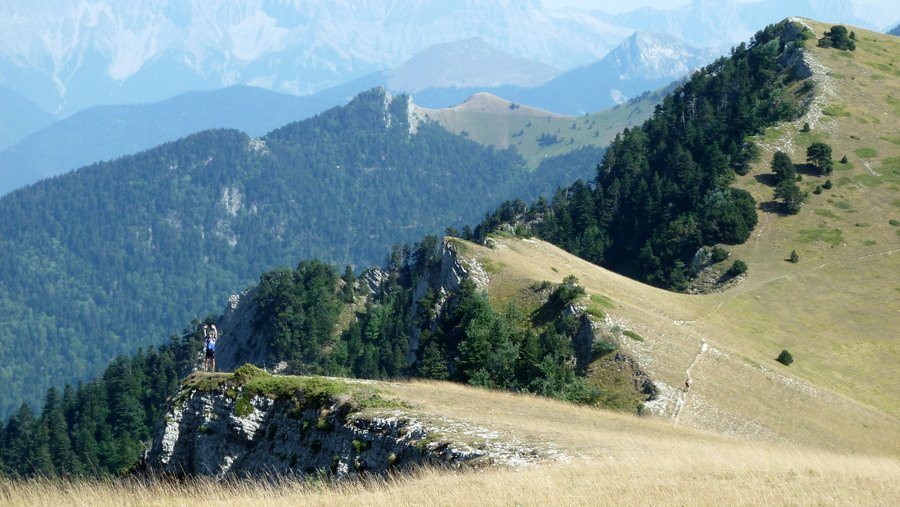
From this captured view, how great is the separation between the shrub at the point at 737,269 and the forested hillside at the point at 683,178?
21.9 ft

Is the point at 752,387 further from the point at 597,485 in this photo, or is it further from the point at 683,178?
the point at 683,178

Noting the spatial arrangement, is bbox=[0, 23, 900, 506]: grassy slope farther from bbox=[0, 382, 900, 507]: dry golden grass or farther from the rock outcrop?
the rock outcrop

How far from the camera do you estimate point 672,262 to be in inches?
4478

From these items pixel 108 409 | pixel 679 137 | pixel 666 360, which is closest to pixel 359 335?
pixel 108 409

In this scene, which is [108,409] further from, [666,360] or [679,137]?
[666,360]

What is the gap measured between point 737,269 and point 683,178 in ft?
132

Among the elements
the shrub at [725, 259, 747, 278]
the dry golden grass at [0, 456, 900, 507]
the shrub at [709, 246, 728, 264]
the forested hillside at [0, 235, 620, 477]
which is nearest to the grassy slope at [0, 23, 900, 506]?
the dry golden grass at [0, 456, 900, 507]

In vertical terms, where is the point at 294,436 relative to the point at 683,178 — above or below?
below

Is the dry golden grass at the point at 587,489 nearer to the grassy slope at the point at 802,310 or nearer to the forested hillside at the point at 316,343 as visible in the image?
the grassy slope at the point at 802,310

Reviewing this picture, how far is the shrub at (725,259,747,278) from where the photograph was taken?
314ft

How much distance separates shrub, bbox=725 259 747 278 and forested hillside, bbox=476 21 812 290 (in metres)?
6.67

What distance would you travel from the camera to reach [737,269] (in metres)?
96.2

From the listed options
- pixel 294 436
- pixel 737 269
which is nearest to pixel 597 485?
pixel 294 436

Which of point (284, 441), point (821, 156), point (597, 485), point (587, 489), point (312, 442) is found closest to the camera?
point (587, 489)
